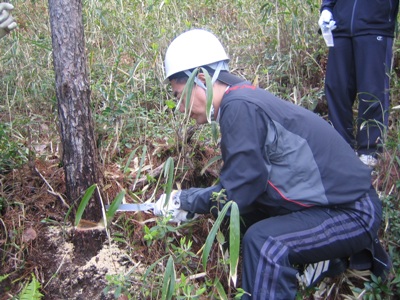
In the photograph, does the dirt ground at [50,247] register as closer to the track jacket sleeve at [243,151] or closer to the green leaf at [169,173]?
the green leaf at [169,173]

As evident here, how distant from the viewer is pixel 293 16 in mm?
3891

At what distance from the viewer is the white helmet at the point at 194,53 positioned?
2215 mm

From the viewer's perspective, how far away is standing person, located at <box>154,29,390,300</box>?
2041 mm

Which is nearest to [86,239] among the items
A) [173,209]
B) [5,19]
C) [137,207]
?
[137,207]

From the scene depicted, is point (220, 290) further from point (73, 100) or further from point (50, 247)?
point (73, 100)

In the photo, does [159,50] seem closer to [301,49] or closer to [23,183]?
[301,49]

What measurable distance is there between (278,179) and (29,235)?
1424mm

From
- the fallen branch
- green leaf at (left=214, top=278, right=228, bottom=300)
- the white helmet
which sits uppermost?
the white helmet

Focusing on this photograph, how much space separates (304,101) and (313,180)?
1.67 meters

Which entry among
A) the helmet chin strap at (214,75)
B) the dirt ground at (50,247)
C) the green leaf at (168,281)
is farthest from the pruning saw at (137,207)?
the helmet chin strap at (214,75)

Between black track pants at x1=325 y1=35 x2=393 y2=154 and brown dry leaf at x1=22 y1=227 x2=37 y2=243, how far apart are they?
2.13 m

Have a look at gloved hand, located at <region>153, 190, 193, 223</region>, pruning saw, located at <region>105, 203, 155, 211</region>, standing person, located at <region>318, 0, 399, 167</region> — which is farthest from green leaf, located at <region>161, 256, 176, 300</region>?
standing person, located at <region>318, 0, 399, 167</region>

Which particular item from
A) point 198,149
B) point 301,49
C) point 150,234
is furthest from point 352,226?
point 301,49

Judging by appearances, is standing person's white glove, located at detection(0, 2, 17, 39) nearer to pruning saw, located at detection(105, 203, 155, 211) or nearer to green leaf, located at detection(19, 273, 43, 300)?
pruning saw, located at detection(105, 203, 155, 211)
